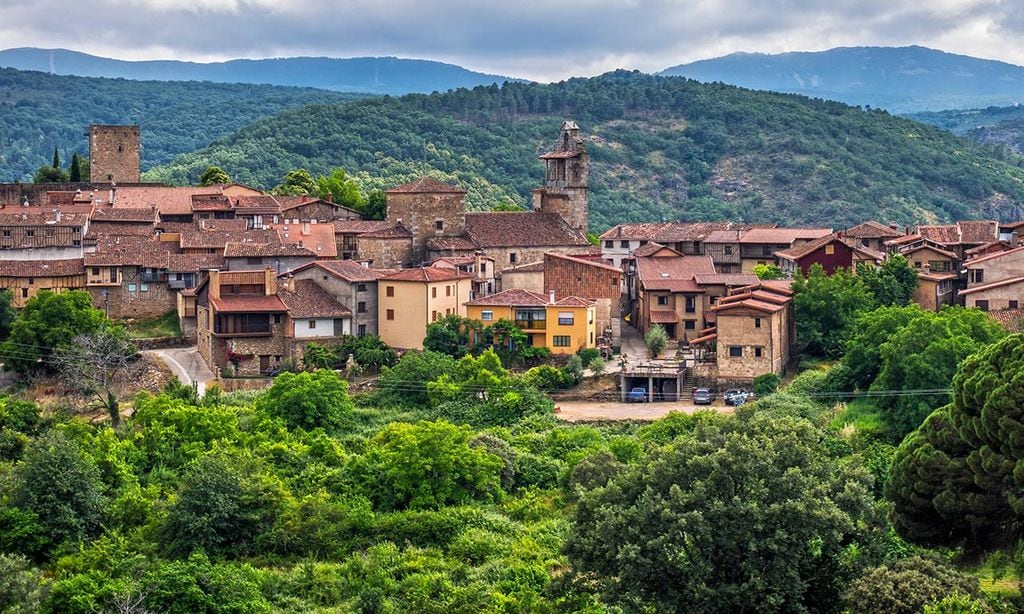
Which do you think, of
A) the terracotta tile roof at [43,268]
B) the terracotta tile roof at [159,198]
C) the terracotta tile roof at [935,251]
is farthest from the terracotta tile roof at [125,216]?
the terracotta tile roof at [935,251]

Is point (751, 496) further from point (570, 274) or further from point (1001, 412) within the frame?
point (570, 274)

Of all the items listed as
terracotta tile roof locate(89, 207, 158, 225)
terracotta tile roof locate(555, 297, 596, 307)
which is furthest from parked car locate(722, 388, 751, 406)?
terracotta tile roof locate(89, 207, 158, 225)

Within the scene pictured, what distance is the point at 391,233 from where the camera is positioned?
190 ft

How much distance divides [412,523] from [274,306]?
54.5ft

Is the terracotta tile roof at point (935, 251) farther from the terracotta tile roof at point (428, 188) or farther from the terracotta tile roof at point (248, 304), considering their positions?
the terracotta tile roof at point (248, 304)

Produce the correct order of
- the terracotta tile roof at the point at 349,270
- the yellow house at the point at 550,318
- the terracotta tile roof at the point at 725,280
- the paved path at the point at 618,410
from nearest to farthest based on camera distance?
the paved path at the point at 618,410 → the yellow house at the point at 550,318 → the terracotta tile roof at the point at 349,270 → the terracotta tile roof at the point at 725,280

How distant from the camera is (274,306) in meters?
49.3

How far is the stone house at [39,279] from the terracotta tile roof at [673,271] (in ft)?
61.9

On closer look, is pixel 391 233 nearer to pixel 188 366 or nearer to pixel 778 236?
pixel 188 366

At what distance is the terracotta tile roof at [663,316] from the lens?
5244 centimetres

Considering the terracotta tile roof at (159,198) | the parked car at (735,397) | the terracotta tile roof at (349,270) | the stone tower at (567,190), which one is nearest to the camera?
the parked car at (735,397)

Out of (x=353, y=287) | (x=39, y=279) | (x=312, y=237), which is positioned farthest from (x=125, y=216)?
(x=353, y=287)

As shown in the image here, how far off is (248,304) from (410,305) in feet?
16.7

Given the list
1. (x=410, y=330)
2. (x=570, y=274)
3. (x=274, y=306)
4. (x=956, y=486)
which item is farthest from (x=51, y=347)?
(x=956, y=486)
